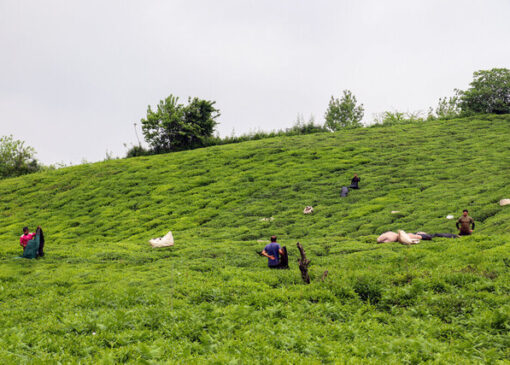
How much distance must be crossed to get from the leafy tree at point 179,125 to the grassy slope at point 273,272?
25012 millimetres

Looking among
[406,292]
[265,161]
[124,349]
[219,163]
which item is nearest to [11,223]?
[219,163]

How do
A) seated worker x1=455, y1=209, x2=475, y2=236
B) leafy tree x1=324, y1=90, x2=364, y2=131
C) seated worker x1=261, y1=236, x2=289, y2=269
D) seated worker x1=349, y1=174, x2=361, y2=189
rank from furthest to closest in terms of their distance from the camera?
leafy tree x1=324, y1=90, x2=364, y2=131 < seated worker x1=349, y1=174, x2=361, y2=189 < seated worker x1=455, y1=209, x2=475, y2=236 < seated worker x1=261, y1=236, x2=289, y2=269

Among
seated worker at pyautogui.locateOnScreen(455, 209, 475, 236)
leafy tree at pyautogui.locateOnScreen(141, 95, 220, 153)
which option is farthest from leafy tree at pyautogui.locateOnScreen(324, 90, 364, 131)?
seated worker at pyautogui.locateOnScreen(455, 209, 475, 236)

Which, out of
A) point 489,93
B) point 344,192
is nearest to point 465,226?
point 344,192

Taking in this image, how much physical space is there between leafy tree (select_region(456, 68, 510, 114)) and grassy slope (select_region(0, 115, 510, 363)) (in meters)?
16.3

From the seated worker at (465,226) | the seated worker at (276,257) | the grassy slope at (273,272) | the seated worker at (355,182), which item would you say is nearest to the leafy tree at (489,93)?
the grassy slope at (273,272)

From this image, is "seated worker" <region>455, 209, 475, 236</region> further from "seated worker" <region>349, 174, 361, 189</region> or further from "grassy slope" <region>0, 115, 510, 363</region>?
"seated worker" <region>349, 174, 361, 189</region>

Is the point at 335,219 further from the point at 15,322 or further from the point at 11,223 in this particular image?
the point at 11,223

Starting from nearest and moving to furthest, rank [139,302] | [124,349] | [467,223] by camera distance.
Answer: [124,349]
[139,302]
[467,223]

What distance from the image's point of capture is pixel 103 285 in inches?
590

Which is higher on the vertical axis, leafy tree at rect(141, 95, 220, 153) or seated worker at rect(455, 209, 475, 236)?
leafy tree at rect(141, 95, 220, 153)

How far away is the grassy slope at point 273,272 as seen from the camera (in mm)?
9164

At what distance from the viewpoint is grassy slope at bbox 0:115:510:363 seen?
361 inches

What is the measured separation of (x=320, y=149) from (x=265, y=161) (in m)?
7.68
